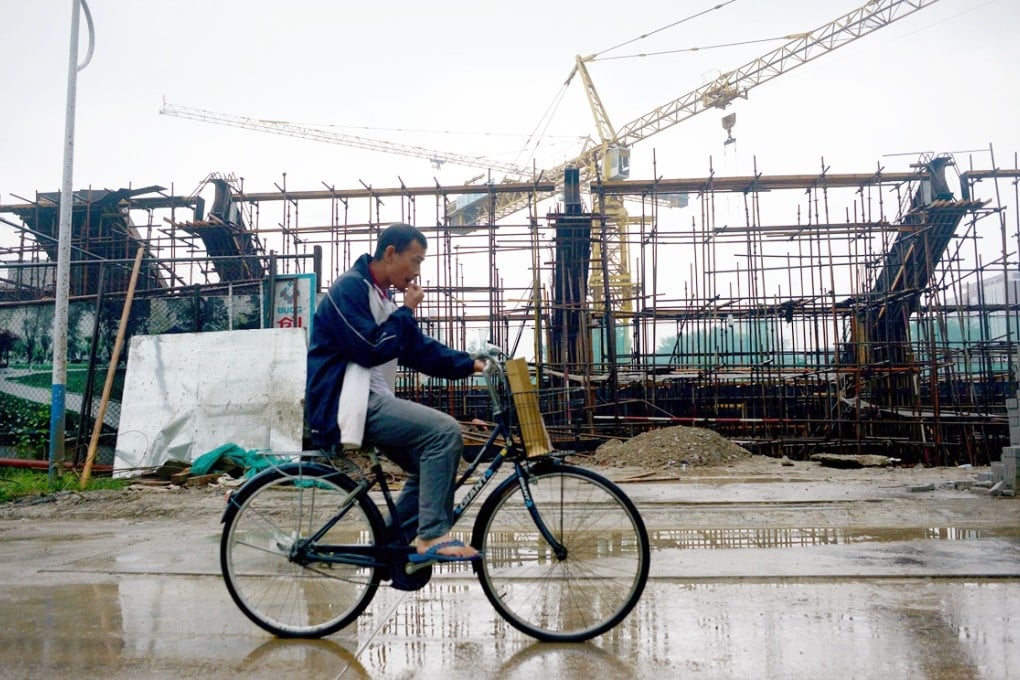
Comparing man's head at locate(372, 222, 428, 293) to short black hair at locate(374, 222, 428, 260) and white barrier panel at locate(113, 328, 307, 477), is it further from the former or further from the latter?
white barrier panel at locate(113, 328, 307, 477)

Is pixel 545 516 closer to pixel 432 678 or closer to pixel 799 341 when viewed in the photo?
pixel 432 678

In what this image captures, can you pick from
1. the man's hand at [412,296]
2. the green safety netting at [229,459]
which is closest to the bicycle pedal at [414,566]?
the man's hand at [412,296]

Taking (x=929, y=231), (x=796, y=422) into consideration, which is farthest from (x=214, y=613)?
(x=929, y=231)

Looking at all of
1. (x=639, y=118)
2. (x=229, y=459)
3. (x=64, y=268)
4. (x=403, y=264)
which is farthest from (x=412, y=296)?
(x=639, y=118)

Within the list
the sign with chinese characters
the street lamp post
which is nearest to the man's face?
the street lamp post

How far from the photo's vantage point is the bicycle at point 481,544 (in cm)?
331

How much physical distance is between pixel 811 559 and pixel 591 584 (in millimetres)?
2077

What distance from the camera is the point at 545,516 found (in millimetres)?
3391

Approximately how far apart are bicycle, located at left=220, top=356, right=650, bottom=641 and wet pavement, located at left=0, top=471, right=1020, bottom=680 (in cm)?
14

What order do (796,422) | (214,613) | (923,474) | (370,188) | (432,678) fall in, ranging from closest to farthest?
(432,678), (214,613), (923,474), (796,422), (370,188)

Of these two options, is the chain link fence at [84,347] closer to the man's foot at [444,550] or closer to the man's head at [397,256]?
the man's head at [397,256]

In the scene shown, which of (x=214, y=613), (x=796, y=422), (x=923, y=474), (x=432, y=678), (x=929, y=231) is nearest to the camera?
(x=432, y=678)

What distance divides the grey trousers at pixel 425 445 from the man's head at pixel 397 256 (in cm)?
54

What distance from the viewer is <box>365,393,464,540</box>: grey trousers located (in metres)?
3.24
